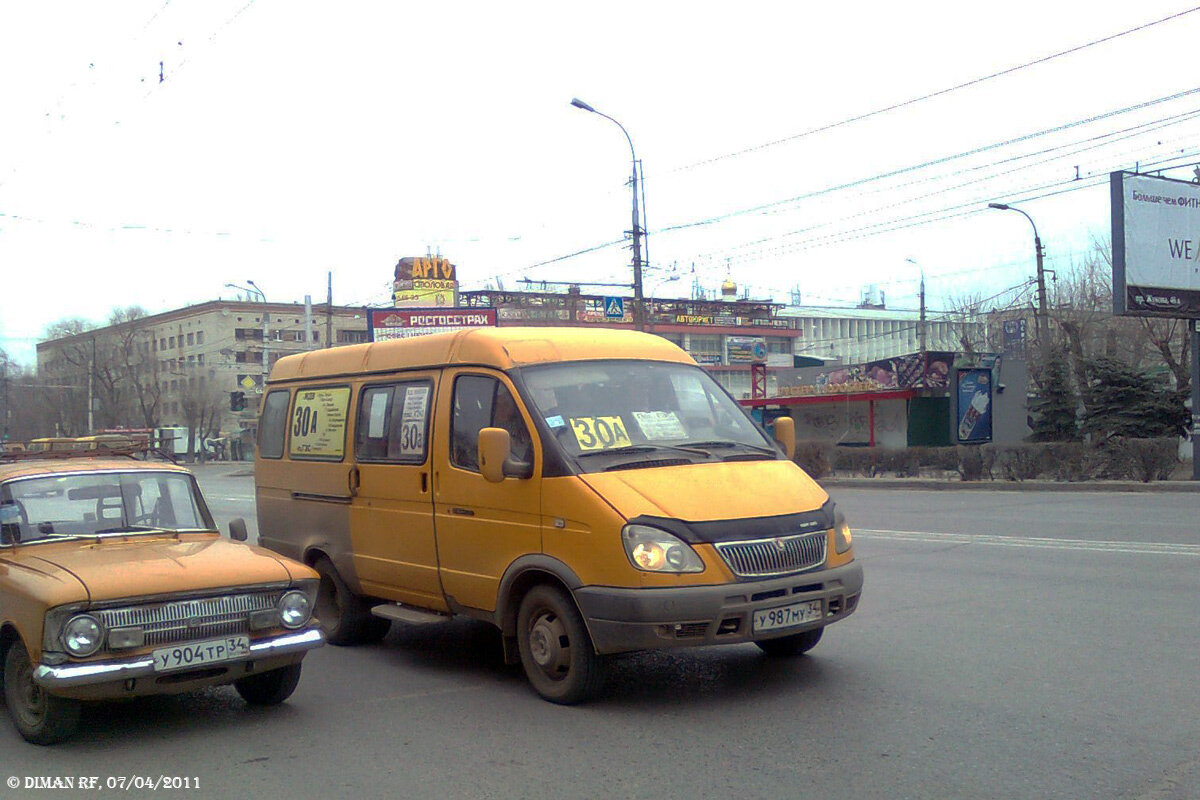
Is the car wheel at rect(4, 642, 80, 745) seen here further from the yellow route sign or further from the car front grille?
the yellow route sign

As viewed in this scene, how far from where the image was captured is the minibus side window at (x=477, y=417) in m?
6.85

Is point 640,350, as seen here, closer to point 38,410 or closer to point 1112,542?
point 1112,542

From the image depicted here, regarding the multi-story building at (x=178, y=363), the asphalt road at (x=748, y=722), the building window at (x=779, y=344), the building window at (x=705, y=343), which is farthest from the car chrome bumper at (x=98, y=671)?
the building window at (x=779, y=344)

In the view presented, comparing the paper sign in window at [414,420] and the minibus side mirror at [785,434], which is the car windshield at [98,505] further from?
the minibus side mirror at [785,434]

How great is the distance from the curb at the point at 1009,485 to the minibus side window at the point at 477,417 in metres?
20.3

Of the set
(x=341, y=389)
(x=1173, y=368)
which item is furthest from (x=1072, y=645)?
(x=1173, y=368)

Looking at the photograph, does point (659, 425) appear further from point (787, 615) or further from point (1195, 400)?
point (1195, 400)

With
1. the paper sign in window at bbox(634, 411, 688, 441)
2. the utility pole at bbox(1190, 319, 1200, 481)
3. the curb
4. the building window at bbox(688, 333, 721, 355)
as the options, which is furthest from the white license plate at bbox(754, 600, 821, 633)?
the building window at bbox(688, 333, 721, 355)

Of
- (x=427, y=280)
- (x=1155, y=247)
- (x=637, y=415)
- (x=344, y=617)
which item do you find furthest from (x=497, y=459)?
→ (x=427, y=280)

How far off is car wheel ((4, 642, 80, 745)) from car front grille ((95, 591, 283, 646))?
0.54m

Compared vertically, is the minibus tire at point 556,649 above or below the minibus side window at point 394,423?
below

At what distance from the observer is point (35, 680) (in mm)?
5387

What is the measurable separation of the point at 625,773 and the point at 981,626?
4217 millimetres

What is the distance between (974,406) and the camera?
3819cm
